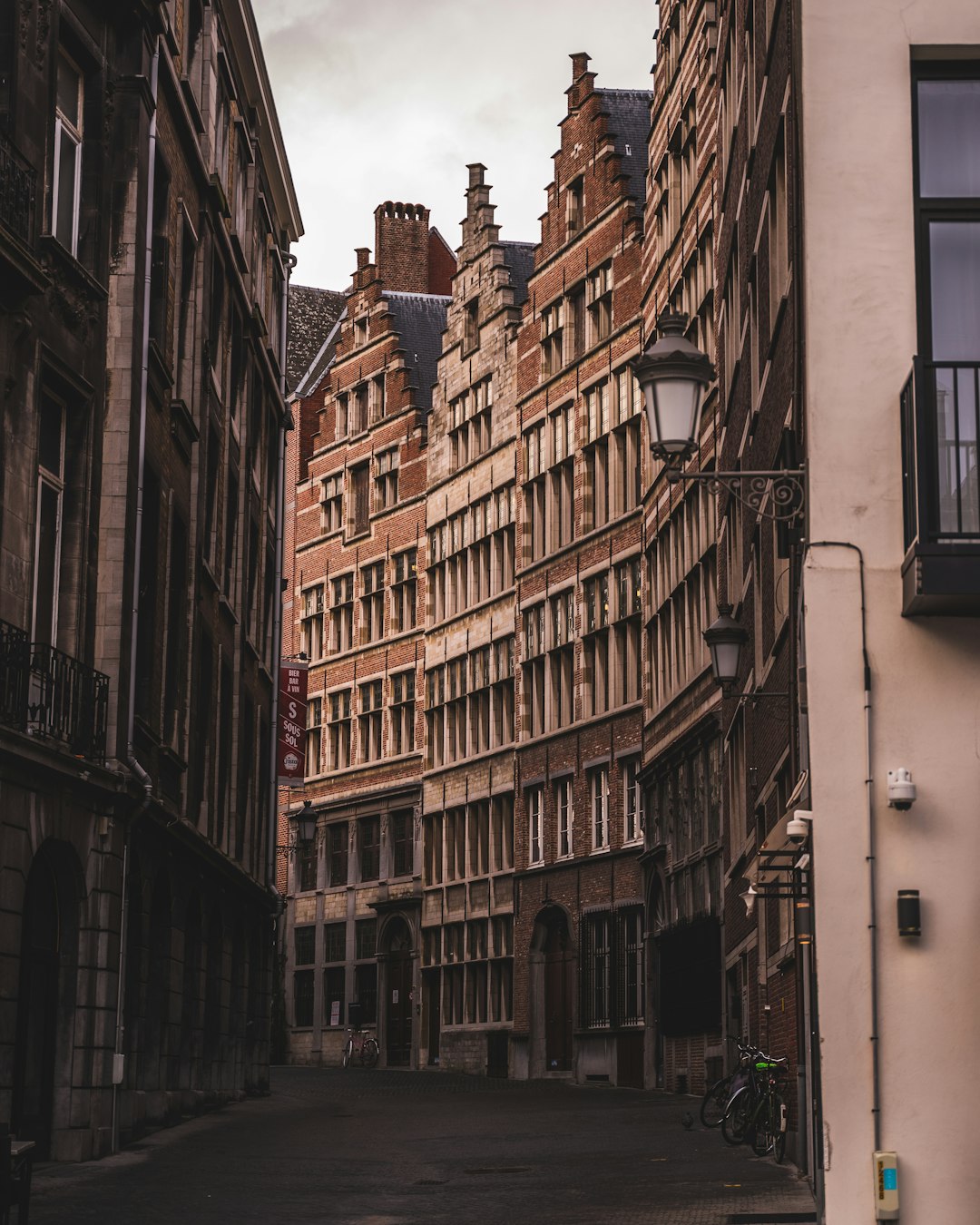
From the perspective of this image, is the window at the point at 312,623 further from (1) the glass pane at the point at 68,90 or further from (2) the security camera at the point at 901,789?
(2) the security camera at the point at 901,789

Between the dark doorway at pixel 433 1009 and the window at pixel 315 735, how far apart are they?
340 inches

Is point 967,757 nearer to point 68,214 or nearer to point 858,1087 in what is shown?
point 858,1087

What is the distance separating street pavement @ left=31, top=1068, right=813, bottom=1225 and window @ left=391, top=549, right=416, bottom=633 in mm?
24637

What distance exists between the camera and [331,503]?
56.2 meters

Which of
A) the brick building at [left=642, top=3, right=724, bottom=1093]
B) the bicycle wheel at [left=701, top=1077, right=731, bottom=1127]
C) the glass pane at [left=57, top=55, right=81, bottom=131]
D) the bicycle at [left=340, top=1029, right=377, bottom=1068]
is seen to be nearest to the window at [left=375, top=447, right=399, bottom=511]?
the bicycle at [left=340, top=1029, right=377, bottom=1068]

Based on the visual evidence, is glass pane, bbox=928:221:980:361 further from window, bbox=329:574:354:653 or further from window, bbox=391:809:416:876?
window, bbox=329:574:354:653

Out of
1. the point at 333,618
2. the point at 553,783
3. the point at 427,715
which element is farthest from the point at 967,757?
the point at 333,618

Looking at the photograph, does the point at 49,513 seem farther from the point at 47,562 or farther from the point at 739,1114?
the point at 739,1114

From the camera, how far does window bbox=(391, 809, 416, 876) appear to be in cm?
5059

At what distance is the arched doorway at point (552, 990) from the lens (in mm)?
41250

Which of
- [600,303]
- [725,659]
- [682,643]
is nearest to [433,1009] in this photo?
Answer: [682,643]

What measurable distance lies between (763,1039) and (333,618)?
34220 mm

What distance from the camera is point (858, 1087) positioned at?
10789 mm

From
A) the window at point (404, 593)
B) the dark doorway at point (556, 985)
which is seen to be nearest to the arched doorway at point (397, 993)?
the window at point (404, 593)
